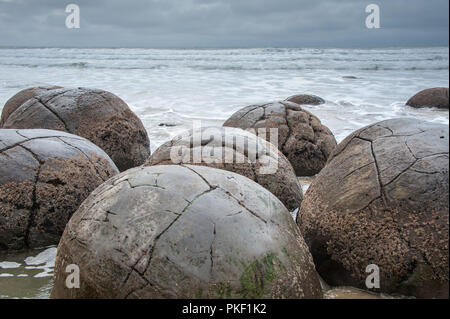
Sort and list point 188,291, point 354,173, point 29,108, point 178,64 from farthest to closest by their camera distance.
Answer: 1. point 178,64
2. point 29,108
3. point 354,173
4. point 188,291

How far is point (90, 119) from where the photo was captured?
208 inches

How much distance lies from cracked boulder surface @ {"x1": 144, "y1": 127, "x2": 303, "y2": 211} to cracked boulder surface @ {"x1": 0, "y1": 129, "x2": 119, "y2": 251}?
704 mm

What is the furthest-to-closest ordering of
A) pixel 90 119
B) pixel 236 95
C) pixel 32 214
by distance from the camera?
pixel 236 95
pixel 90 119
pixel 32 214

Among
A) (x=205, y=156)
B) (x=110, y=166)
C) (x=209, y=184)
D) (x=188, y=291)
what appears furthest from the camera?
(x=110, y=166)

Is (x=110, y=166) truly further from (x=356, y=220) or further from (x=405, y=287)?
(x=405, y=287)

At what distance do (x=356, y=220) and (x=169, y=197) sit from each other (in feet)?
4.08

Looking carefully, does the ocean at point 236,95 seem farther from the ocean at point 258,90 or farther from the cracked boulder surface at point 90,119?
the cracked boulder surface at point 90,119

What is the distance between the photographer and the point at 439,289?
2389 mm

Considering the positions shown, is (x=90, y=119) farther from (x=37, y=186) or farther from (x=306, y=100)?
(x=306, y=100)

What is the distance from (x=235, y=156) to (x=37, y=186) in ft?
5.54

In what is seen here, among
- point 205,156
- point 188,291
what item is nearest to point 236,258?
point 188,291

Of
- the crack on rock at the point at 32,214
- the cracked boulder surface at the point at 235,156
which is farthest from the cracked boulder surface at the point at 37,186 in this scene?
the cracked boulder surface at the point at 235,156

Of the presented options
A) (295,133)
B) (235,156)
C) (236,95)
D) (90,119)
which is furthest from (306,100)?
(235,156)

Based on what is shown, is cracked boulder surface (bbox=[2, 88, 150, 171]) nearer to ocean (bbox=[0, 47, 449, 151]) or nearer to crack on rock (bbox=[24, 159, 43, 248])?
ocean (bbox=[0, 47, 449, 151])
